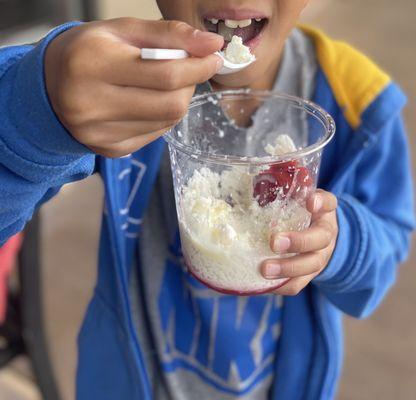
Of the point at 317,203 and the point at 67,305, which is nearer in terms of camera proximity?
the point at 317,203

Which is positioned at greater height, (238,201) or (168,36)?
(168,36)

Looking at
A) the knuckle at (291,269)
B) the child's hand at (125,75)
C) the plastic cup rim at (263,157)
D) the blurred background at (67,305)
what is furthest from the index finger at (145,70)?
the blurred background at (67,305)

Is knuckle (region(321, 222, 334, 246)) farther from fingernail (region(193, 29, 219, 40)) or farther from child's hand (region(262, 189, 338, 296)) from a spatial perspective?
fingernail (region(193, 29, 219, 40))

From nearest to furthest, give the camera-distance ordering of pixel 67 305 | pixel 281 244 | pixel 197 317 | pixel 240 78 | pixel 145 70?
1. pixel 145 70
2. pixel 281 244
3. pixel 240 78
4. pixel 197 317
5. pixel 67 305

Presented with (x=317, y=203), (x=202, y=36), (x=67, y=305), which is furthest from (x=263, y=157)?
Result: (x=67, y=305)

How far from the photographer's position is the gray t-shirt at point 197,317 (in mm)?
763

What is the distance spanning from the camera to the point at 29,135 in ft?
1.53

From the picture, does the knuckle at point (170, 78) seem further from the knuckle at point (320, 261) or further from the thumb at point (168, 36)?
the knuckle at point (320, 261)

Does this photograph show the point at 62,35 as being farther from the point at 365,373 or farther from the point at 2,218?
the point at 365,373

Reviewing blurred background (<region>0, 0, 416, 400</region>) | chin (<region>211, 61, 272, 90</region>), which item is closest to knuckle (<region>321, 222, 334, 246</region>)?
chin (<region>211, 61, 272, 90</region>)

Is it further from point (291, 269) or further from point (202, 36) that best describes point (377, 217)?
point (202, 36)

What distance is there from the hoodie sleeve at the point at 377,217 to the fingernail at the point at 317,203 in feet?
0.45

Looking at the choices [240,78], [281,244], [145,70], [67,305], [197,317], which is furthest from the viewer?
[67,305]

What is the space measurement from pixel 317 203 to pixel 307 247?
4cm
